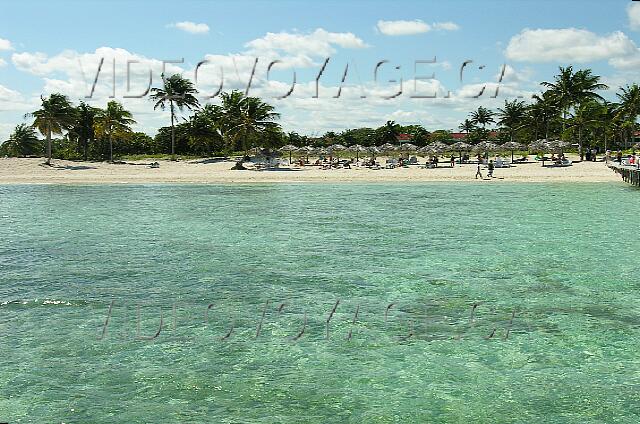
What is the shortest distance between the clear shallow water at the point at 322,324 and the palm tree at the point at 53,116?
42.0m

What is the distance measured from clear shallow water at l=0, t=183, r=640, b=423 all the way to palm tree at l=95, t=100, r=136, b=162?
4356cm

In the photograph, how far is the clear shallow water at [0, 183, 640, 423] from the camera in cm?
780

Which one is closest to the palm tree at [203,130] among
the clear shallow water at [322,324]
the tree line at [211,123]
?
the tree line at [211,123]

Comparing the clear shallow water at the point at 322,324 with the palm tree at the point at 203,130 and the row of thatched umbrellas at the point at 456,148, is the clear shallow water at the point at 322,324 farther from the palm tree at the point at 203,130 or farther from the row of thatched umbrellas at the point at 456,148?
the palm tree at the point at 203,130

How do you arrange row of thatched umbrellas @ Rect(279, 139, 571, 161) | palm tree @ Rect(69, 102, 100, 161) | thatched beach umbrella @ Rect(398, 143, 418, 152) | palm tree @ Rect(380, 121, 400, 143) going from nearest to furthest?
row of thatched umbrellas @ Rect(279, 139, 571, 161), thatched beach umbrella @ Rect(398, 143, 418, 152), palm tree @ Rect(69, 102, 100, 161), palm tree @ Rect(380, 121, 400, 143)

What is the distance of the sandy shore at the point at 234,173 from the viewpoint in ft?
171

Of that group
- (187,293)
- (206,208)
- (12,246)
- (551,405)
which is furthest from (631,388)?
(206,208)

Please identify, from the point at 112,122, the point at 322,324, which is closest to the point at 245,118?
the point at 112,122

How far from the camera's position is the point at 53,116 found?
6312cm

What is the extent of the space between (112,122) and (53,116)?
5942mm

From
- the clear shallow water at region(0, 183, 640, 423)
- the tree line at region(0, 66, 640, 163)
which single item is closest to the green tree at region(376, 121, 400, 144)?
the tree line at region(0, 66, 640, 163)

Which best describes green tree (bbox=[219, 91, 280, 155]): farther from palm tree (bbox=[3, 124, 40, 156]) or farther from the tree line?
palm tree (bbox=[3, 124, 40, 156])

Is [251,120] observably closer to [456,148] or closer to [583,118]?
[456,148]

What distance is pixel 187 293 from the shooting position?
13617mm
